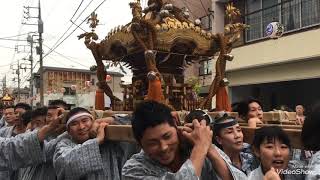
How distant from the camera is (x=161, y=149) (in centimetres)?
196

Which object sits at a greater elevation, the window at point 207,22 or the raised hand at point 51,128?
the window at point 207,22

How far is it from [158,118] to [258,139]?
0.58 m

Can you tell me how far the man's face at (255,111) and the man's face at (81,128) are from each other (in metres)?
1.84

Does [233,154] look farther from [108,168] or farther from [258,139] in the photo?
[108,168]

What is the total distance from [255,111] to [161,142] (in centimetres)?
254

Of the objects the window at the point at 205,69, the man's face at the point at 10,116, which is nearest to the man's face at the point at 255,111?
the man's face at the point at 10,116

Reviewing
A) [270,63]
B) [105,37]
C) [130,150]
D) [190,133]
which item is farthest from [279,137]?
[270,63]

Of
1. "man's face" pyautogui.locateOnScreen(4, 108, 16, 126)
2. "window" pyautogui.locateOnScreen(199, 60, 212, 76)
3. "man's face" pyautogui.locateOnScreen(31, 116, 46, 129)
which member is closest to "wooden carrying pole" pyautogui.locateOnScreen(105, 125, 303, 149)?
"man's face" pyautogui.locateOnScreen(31, 116, 46, 129)

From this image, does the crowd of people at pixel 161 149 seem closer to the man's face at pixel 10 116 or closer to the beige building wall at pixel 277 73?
the man's face at pixel 10 116

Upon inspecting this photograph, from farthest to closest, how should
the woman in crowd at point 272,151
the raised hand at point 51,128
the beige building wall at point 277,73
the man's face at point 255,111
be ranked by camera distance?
the beige building wall at point 277,73
the man's face at point 255,111
the raised hand at point 51,128
the woman in crowd at point 272,151

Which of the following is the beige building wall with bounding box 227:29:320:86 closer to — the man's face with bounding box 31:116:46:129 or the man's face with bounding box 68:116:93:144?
the man's face with bounding box 31:116:46:129

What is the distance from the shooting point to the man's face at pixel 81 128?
10.1 feet

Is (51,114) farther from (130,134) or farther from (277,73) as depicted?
(277,73)

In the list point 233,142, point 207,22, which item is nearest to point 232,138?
point 233,142
